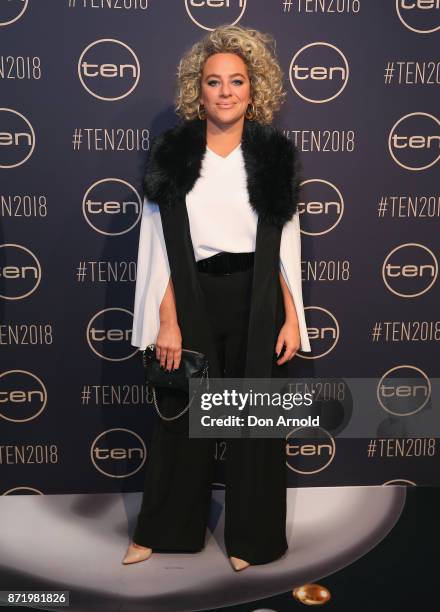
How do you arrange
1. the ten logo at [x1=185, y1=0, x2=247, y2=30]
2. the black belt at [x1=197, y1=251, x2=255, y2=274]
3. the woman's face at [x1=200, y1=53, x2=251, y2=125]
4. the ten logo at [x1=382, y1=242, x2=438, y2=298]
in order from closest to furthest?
the woman's face at [x1=200, y1=53, x2=251, y2=125] < the black belt at [x1=197, y1=251, x2=255, y2=274] < the ten logo at [x1=185, y1=0, x2=247, y2=30] < the ten logo at [x1=382, y1=242, x2=438, y2=298]

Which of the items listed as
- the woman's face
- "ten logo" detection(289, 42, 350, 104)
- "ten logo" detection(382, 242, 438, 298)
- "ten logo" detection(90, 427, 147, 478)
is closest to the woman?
the woman's face

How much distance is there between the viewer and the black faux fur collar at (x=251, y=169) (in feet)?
7.54

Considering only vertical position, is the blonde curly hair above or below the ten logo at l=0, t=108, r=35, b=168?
above

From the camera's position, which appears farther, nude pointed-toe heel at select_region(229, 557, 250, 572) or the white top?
nude pointed-toe heel at select_region(229, 557, 250, 572)

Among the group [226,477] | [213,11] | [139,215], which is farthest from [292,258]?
[213,11]

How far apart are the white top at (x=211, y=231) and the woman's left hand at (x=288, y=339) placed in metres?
0.11

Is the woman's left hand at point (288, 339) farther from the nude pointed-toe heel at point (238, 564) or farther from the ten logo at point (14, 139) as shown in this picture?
the ten logo at point (14, 139)

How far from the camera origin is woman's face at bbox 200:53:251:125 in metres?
2.25

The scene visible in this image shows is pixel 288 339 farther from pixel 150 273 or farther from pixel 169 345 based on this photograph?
pixel 150 273

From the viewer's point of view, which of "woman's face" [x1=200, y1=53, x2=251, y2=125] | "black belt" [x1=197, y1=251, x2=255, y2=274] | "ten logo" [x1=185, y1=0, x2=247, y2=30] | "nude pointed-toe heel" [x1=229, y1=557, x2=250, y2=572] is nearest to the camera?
"woman's face" [x1=200, y1=53, x2=251, y2=125]

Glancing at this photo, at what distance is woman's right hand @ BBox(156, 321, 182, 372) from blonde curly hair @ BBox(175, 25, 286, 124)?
808 mm

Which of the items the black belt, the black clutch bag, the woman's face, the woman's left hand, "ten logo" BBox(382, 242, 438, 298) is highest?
the woman's face

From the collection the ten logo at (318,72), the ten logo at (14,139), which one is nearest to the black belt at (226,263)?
the ten logo at (318,72)

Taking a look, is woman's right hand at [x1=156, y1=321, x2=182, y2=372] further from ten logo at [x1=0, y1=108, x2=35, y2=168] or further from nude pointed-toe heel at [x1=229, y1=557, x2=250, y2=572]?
ten logo at [x1=0, y1=108, x2=35, y2=168]
